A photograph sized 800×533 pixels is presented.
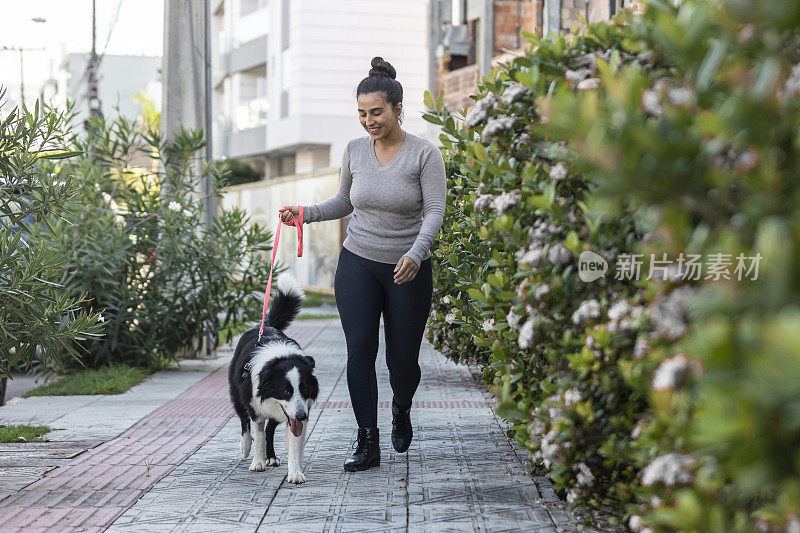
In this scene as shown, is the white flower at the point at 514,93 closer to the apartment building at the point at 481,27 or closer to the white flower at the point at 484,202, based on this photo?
the white flower at the point at 484,202

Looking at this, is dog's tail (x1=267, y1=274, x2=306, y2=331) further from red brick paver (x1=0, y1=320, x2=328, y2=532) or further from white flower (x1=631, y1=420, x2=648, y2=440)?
white flower (x1=631, y1=420, x2=648, y2=440)

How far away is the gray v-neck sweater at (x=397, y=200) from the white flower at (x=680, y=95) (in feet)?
10.1

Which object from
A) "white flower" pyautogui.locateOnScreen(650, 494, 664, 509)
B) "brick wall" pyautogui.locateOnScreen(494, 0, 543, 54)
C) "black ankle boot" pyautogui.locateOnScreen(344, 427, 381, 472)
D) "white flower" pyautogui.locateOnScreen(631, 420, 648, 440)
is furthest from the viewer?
"brick wall" pyautogui.locateOnScreen(494, 0, 543, 54)

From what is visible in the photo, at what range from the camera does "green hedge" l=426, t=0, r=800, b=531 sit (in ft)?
6.29

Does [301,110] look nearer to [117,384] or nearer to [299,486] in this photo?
[117,384]

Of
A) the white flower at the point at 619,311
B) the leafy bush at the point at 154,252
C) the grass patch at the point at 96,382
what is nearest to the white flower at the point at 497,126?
the white flower at the point at 619,311

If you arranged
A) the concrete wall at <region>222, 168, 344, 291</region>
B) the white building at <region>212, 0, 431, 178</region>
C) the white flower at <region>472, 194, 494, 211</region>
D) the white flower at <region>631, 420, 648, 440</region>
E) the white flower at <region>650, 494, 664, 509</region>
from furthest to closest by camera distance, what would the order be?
the white building at <region>212, 0, 431, 178</region> < the concrete wall at <region>222, 168, 344, 291</region> < the white flower at <region>472, 194, 494, 211</region> < the white flower at <region>631, 420, 648, 440</region> < the white flower at <region>650, 494, 664, 509</region>

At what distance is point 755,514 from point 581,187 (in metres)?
1.93

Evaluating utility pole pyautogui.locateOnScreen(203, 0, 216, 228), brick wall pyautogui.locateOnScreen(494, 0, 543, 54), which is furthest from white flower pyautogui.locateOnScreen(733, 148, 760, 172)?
brick wall pyautogui.locateOnScreen(494, 0, 543, 54)

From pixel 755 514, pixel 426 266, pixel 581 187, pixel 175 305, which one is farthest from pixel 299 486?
pixel 175 305

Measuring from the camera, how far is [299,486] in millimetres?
5344

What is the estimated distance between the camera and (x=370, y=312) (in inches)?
227

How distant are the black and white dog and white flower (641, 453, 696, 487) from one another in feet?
9.15

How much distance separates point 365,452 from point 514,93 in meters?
2.31
